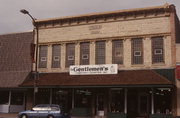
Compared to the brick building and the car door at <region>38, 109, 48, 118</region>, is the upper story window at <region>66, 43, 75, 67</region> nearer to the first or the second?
the brick building

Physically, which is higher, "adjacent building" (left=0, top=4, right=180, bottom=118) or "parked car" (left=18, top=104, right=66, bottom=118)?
"adjacent building" (left=0, top=4, right=180, bottom=118)

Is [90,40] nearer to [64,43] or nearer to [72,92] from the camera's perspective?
[64,43]

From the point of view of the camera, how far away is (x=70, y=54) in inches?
1223

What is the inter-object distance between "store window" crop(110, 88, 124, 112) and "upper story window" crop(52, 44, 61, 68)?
23.6ft

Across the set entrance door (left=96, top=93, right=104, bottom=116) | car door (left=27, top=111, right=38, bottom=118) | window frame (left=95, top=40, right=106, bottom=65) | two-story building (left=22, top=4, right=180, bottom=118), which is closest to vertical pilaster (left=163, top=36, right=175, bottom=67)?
two-story building (left=22, top=4, right=180, bottom=118)

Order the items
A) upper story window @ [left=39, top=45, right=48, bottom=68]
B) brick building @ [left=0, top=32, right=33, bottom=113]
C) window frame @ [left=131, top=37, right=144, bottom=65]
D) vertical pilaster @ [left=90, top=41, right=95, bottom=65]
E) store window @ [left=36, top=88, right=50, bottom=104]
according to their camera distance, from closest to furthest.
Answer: window frame @ [left=131, top=37, right=144, bottom=65] → vertical pilaster @ [left=90, top=41, right=95, bottom=65] → store window @ [left=36, top=88, right=50, bottom=104] → brick building @ [left=0, top=32, right=33, bottom=113] → upper story window @ [left=39, top=45, right=48, bottom=68]

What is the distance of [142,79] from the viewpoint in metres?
25.6

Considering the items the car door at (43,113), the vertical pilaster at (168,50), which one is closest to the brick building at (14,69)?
the car door at (43,113)

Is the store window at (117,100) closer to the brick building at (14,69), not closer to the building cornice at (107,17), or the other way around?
the building cornice at (107,17)

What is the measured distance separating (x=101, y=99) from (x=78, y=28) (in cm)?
801

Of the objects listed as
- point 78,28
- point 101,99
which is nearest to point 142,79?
point 101,99

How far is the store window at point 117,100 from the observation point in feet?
91.6

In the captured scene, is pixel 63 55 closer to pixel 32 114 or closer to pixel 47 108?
pixel 47 108

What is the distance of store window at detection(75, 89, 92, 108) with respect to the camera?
2946 cm
